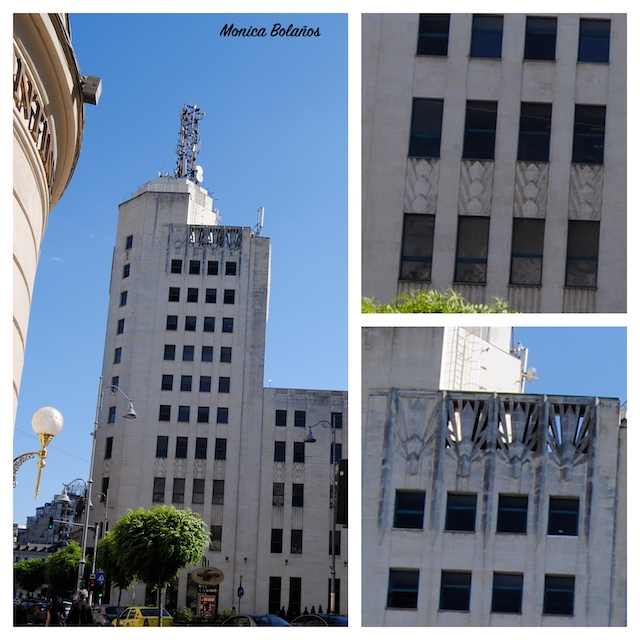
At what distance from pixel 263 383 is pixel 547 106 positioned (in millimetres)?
44207

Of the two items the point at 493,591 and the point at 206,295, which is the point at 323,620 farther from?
the point at 206,295

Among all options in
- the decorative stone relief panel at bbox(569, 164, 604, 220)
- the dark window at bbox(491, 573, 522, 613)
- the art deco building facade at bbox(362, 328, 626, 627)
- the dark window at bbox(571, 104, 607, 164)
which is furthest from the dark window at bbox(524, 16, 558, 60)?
the dark window at bbox(491, 573, 522, 613)

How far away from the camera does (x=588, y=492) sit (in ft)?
57.9

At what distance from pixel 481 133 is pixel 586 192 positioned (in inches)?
89.9

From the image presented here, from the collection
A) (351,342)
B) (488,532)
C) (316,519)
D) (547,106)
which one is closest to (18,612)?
(488,532)

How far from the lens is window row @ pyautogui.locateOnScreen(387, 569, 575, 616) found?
16984 millimetres

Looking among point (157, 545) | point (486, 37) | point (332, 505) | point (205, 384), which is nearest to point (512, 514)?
point (486, 37)

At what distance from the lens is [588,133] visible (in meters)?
17.8

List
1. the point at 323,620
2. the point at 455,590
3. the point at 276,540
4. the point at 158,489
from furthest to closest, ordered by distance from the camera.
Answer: the point at 276,540 < the point at 158,489 < the point at 323,620 < the point at 455,590

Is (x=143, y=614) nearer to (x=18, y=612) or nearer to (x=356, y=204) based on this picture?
(x=18, y=612)

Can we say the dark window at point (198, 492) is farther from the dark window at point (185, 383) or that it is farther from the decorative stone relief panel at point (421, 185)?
the decorative stone relief panel at point (421, 185)

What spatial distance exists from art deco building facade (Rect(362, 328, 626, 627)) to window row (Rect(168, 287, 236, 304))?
44724 mm

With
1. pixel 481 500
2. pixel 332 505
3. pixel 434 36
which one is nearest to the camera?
pixel 481 500

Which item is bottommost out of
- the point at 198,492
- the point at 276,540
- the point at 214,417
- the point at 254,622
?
the point at 276,540
